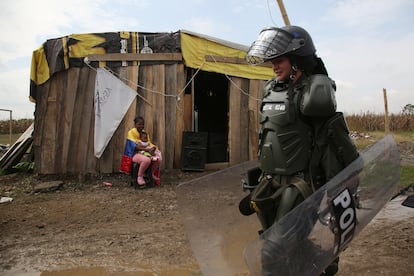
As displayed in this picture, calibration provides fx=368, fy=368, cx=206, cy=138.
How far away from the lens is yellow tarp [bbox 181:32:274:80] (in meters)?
7.60

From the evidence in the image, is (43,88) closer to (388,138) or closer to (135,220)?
(135,220)

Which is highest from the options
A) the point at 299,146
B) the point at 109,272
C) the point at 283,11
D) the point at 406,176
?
the point at 283,11

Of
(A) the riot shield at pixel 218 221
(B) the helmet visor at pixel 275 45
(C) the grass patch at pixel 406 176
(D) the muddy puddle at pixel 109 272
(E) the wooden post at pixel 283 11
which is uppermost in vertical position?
(E) the wooden post at pixel 283 11

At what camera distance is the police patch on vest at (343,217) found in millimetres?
1933

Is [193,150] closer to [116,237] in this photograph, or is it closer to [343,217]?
[116,237]

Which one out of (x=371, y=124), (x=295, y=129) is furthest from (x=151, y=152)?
(x=371, y=124)

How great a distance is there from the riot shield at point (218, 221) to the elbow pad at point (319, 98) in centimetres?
86

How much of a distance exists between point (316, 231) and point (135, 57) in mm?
6207

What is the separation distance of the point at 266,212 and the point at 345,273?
4.58 feet

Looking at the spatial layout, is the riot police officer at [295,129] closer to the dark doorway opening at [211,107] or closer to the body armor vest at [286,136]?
the body armor vest at [286,136]

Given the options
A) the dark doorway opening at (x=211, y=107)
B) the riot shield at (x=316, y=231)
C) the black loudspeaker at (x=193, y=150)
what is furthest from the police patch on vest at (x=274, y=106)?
the dark doorway opening at (x=211, y=107)

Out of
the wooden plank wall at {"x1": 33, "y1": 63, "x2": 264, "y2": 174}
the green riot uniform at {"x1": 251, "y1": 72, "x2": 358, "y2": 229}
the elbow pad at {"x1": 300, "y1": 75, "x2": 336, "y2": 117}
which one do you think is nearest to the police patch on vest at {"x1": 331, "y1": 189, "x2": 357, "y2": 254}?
the green riot uniform at {"x1": 251, "y1": 72, "x2": 358, "y2": 229}

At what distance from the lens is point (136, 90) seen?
7.43 meters

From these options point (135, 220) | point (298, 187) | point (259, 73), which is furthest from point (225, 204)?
point (259, 73)
